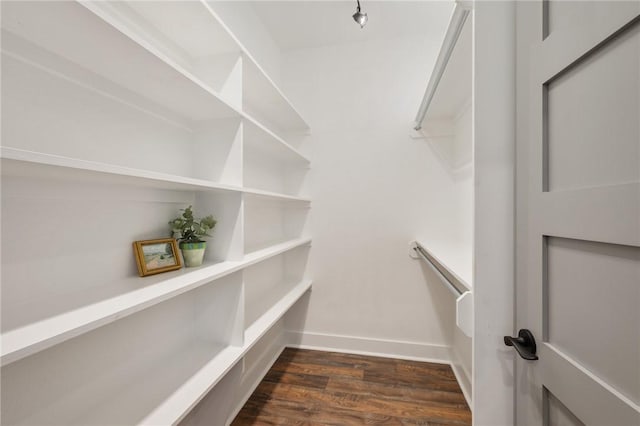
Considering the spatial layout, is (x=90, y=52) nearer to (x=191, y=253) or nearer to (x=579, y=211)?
(x=191, y=253)

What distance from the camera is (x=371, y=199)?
2.31 meters

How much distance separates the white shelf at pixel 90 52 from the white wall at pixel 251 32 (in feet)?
2.84

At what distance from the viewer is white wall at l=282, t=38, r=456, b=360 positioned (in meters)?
2.21

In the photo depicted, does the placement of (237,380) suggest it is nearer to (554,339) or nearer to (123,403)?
(123,403)

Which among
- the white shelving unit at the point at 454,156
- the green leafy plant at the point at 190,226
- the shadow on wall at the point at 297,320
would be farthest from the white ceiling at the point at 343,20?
the shadow on wall at the point at 297,320

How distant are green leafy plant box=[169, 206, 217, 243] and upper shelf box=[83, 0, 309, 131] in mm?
570

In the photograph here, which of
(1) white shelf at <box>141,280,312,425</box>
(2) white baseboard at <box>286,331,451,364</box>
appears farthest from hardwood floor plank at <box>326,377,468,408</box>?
(1) white shelf at <box>141,280,312,425</box>

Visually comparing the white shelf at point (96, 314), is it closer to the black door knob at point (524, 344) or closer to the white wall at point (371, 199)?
the black door knob at point (524, 344)

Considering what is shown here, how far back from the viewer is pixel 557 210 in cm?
64

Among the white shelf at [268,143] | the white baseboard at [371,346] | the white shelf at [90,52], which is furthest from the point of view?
the white baseboard at [371,346]

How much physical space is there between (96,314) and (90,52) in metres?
0.73

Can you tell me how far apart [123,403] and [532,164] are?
1.45 metres

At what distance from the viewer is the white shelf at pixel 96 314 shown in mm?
525

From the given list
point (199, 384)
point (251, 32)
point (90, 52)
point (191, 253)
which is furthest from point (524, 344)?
point (251, 32)
